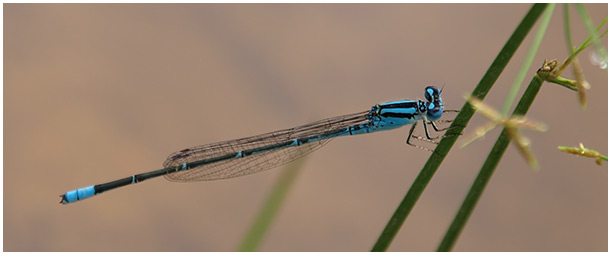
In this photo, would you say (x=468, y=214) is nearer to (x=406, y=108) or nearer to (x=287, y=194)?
(x=287, y=194)

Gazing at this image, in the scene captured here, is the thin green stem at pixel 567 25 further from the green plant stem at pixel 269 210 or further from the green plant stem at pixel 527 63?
the green plant stem at pixel 269 210

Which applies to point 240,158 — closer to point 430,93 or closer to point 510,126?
point 430,93

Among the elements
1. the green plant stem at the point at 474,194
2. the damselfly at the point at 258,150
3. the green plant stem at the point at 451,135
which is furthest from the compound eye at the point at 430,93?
the green plant stem at the point at 474,194

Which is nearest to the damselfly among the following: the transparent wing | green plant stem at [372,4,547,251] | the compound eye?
the transparent wing

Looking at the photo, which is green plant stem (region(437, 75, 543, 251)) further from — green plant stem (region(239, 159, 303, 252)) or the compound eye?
the compound eye

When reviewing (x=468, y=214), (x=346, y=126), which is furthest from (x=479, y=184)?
(x=346, y=126)

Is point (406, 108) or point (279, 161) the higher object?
point (406, 108)
